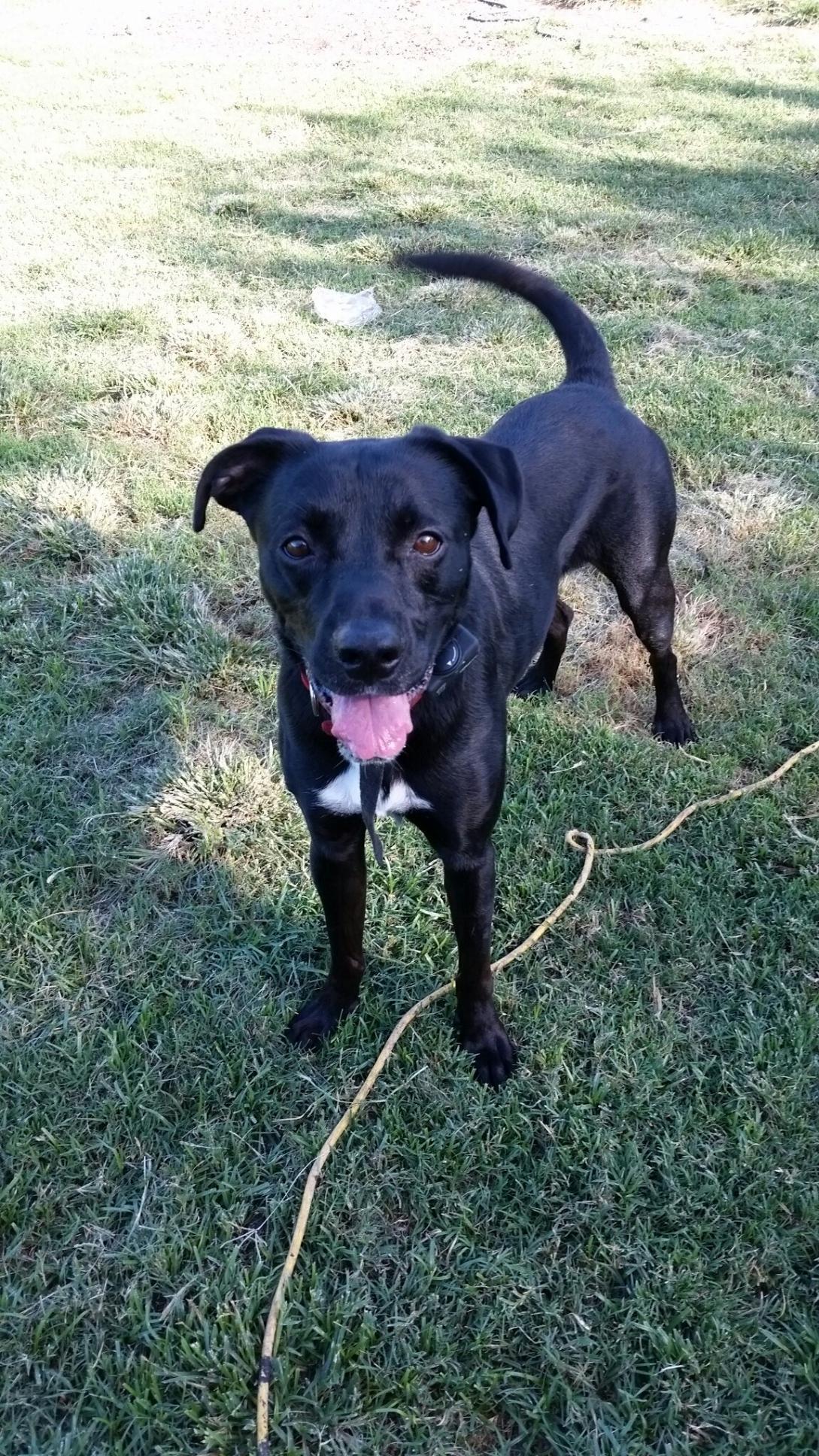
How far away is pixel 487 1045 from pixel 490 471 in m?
1.44

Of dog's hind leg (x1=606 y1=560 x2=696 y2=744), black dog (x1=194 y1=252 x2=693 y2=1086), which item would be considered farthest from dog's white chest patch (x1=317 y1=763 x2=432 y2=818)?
dog's hind leg (x1=606 y1=560 x2=696 y2=744)

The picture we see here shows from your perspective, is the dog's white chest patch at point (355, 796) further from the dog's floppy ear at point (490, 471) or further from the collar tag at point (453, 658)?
the dog's floppy ear at point (490, 471)

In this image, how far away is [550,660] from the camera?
12.3 ft

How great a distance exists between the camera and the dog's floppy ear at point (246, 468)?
7.05 feet

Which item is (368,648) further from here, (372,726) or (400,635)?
(372,726)

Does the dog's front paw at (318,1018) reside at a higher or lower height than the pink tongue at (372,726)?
lower

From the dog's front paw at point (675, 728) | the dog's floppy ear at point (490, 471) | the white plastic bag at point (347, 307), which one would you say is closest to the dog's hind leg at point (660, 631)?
A: the dog's front paw at point (675, 728)

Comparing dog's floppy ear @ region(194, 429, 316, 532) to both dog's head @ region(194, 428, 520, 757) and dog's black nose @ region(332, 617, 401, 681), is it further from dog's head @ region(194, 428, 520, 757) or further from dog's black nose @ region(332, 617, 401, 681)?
dog's black nose @ region(332, 617, 401, 681)

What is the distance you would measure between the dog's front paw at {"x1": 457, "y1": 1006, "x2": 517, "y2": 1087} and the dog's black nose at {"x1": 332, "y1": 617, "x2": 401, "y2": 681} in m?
1.10

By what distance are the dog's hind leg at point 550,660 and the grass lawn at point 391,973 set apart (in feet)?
0.40

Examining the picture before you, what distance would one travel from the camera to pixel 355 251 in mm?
7391

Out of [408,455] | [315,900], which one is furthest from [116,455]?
[408,455]

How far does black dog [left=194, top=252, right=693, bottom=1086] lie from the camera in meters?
1.94

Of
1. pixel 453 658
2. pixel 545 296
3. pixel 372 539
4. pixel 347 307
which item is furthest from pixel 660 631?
pixel 347 307
